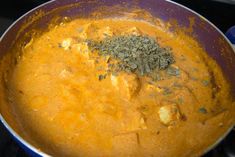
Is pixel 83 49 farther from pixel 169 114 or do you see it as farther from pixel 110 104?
pixel 169 114

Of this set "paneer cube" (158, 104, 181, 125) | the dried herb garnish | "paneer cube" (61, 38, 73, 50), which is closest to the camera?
"paneer cube" (158, 104, 181, 125)

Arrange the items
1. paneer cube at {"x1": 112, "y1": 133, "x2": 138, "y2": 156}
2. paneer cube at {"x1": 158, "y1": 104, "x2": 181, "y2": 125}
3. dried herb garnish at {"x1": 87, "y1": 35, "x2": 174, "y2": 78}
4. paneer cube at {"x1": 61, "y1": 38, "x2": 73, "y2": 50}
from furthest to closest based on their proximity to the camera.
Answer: paneer cube at {"x1": 61, "y1": 38, "x2": 73, "y2": 50}, dried herb garnish at {"x1": 87, "y1": 35, "x2": 174, "y2": 78}, paneer cube at {"x1": 158, "y1": 104, "x2": 181, "y2": 125}, paneer cube at {"x1": 112, "y1": 133, "x2": 138, "y2": 156}

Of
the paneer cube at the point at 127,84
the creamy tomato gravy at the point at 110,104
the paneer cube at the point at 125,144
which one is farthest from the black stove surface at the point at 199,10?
the paneer cube at the point at 125,144

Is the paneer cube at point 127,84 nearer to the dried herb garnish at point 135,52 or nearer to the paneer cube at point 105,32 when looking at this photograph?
the dried herb garnish at point 135,52

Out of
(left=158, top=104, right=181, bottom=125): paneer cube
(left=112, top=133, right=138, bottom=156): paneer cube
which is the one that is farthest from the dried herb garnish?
(left=112, top=133, right=138, bottom=156): paneer cube

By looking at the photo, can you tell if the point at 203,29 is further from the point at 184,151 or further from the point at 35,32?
the point at 35,32

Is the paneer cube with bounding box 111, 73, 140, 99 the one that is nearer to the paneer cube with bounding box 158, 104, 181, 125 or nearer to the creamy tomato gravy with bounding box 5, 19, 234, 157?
the creamy tomato gravy with bounding box 5, 19, 234, 157

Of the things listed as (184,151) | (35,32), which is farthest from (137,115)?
(35,32)
